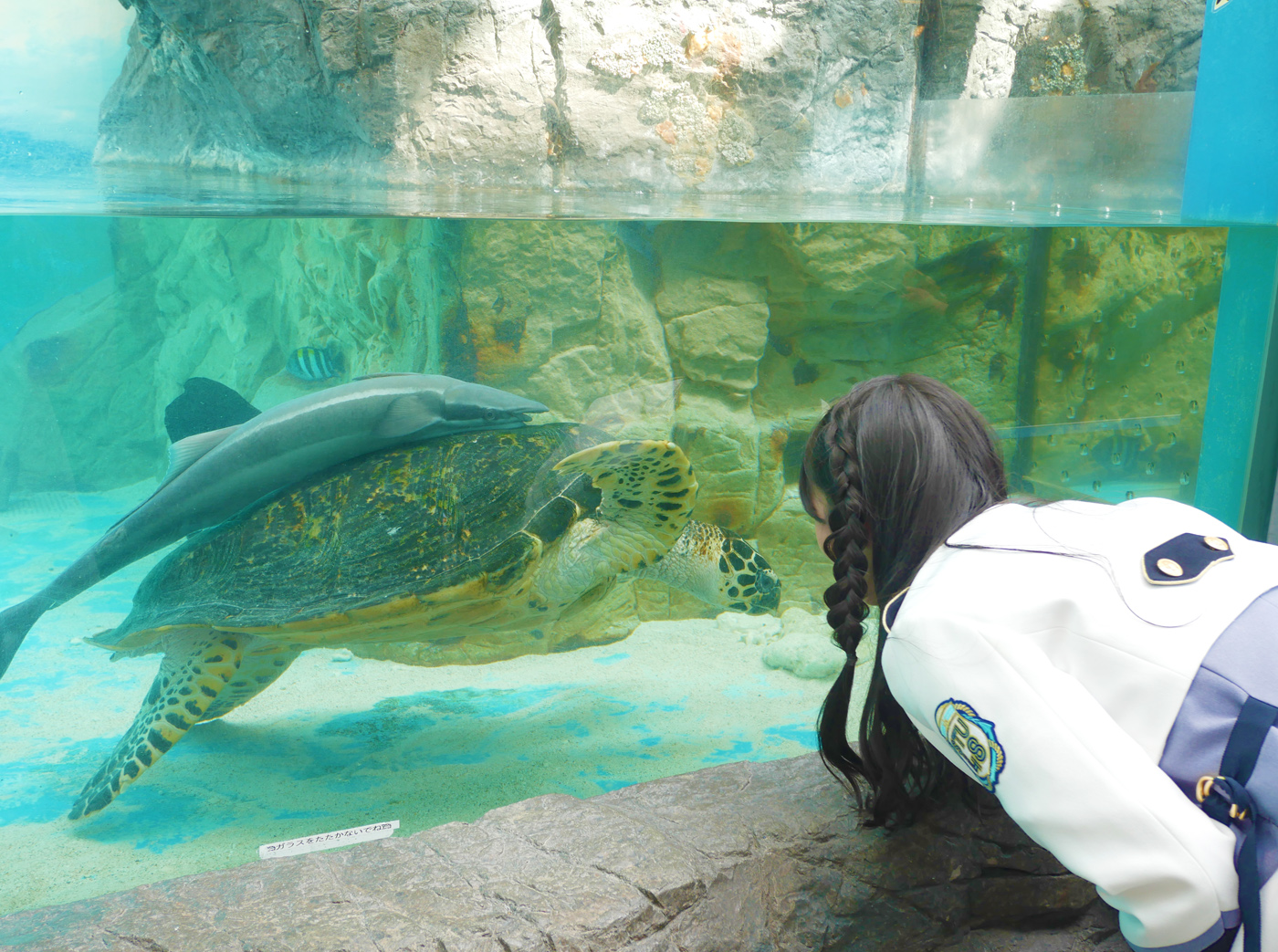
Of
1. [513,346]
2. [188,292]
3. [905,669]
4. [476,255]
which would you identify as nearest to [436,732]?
[513,346]

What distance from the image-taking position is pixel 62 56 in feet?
9.20

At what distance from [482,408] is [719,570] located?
1.08m

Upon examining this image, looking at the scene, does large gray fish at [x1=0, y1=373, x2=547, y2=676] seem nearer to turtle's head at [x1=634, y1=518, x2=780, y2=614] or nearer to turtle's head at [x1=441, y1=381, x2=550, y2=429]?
turtle's head at [x1=441, y1=381, x2=550, y2=429]

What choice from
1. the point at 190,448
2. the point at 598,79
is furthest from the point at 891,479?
the point at 598,79

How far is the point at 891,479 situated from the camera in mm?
1259

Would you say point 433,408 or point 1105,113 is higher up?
point 1105,113

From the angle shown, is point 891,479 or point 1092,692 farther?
point 891,479

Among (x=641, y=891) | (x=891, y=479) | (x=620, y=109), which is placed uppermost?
(x=620, y=109)

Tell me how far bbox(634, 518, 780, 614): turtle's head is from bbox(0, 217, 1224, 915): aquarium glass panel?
0.04 ft

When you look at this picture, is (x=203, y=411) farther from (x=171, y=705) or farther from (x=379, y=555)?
(x=171, y=705)

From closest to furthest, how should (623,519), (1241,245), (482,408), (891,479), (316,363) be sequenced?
1. (891,479)
2. (482,408)
3. (623,519)
4. (1241,245)
5. (316,363)

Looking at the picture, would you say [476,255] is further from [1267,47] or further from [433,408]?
[1267,47]

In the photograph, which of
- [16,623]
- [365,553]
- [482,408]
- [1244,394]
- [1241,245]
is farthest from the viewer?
[1241,245]

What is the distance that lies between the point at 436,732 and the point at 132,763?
2.87 ft
